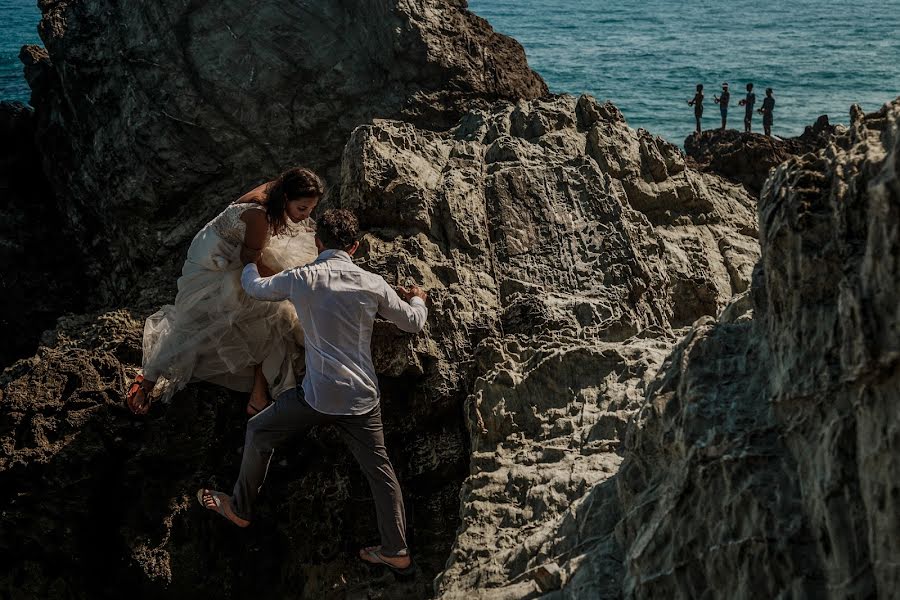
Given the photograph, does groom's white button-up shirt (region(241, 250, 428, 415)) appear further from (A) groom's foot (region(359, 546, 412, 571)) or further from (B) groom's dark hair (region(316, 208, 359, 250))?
(A) groom's foot (region(359, 546, 412, 571))

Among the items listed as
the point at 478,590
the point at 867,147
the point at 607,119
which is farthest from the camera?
the point at 607,119

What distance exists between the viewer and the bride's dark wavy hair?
186 inches

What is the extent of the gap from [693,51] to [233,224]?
3573 cm

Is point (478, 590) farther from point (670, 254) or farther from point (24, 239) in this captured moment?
point (24, 239)

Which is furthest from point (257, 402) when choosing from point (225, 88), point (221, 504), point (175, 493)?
point (225, 88)

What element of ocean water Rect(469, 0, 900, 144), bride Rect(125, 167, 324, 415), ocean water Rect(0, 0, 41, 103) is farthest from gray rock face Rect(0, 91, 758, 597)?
ocean water Rect(469, 0, 900, 144)

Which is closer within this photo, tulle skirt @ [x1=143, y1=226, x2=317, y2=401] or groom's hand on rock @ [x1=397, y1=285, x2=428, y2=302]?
groom's hand on rock @ [x1=397, y1=285, x2=428, y2=302]

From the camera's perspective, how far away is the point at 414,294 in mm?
4977

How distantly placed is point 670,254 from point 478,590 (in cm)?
302

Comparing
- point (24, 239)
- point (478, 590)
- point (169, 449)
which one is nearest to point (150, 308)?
point (169, 449)

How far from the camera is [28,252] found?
9695 mm

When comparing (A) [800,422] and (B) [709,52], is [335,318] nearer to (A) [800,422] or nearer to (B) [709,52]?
(A) [800,422]

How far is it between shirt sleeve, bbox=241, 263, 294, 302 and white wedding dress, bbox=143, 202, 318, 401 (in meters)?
0.37

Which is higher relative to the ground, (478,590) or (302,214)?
(302,214)
